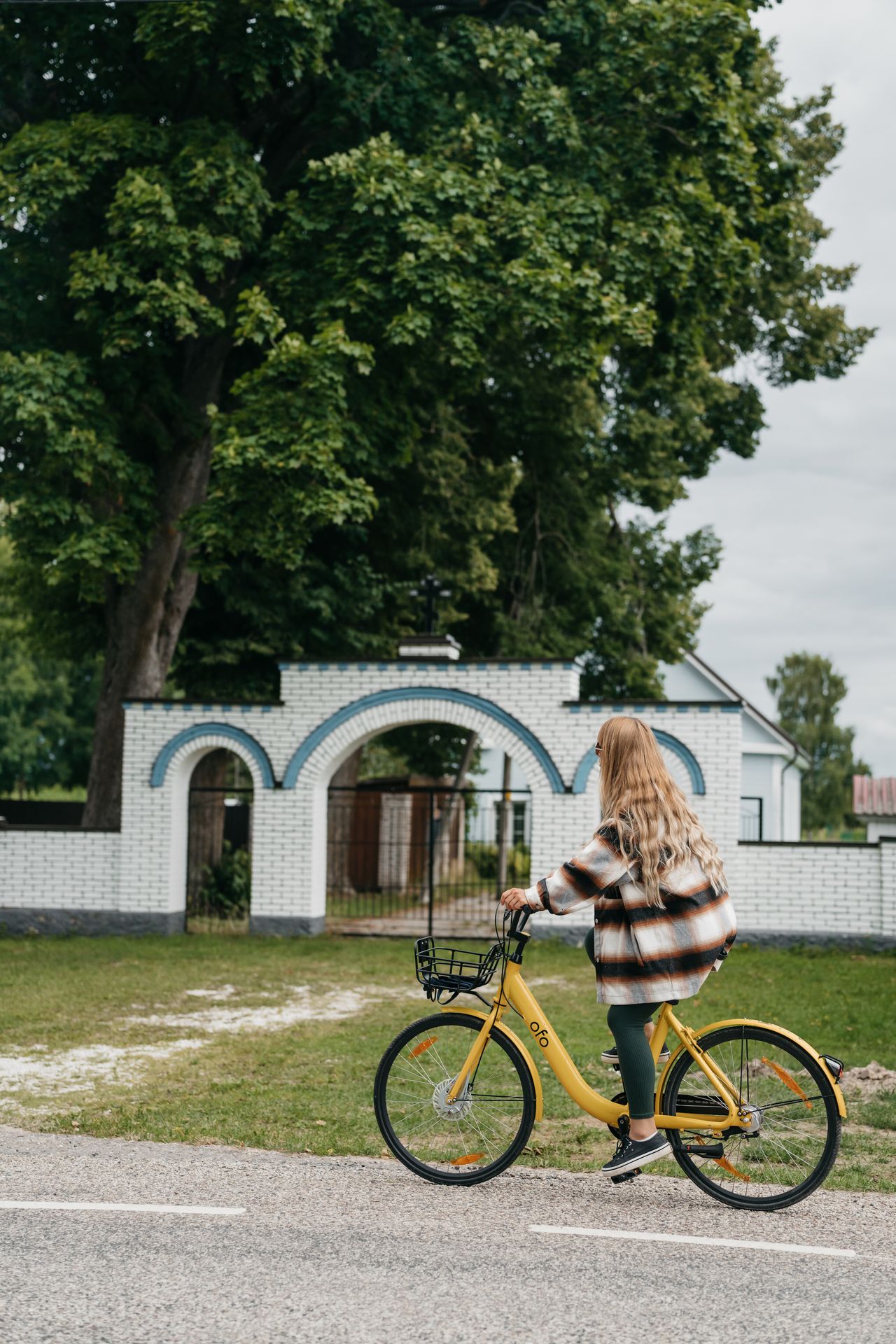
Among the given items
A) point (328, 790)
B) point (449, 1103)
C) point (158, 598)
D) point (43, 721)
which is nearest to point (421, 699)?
point (328, 790)

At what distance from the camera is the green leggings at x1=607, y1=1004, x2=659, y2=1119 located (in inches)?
215

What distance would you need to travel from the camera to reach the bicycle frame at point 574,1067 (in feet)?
18.1

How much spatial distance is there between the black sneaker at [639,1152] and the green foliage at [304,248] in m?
11.1

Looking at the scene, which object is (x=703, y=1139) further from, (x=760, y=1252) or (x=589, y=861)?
(x=589, y=861)

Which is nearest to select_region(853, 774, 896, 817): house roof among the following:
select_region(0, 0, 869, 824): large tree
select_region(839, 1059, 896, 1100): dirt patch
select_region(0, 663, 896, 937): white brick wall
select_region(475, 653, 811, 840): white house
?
select_region(475, 653, 811, 840): white house

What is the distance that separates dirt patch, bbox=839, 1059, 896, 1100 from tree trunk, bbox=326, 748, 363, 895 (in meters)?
13.0

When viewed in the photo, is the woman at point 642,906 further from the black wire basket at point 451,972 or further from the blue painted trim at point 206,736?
the blue painted trim at point 206,736

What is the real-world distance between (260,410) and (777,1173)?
12406 millimetres

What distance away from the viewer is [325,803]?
17.9 meters

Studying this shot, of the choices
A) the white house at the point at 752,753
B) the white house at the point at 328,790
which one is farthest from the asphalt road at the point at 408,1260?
the white house at the point at 752,753

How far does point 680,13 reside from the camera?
56.0ft

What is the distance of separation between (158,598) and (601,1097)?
13922 mm

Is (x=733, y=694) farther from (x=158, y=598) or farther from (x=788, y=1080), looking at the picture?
(x=788, y=1080)

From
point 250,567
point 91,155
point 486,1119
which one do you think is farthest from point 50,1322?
point 250,567
